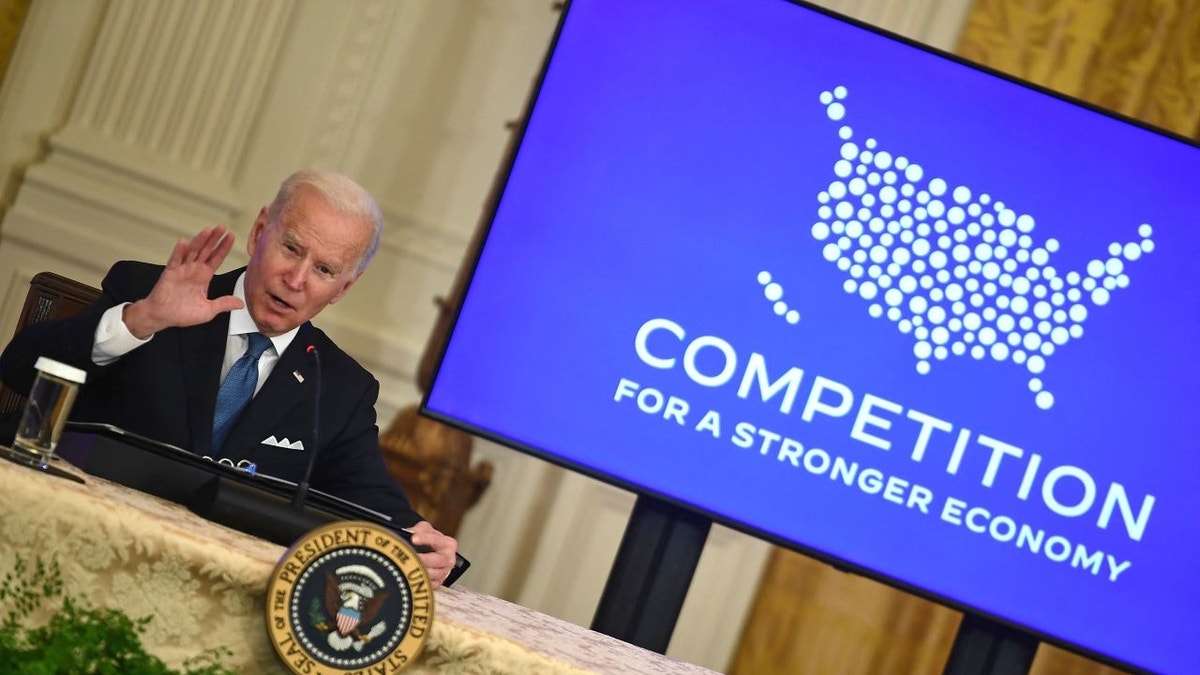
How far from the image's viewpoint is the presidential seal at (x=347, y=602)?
127 centimetres

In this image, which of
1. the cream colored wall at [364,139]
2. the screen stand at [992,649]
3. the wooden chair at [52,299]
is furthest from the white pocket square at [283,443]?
the cream colored wall at [364,139]

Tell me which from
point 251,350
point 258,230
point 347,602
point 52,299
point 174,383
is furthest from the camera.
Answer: point 52,299

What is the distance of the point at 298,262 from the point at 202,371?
0.24m

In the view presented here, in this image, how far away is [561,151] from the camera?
7.49ft

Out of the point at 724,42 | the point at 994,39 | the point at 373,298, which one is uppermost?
the point at 994,39

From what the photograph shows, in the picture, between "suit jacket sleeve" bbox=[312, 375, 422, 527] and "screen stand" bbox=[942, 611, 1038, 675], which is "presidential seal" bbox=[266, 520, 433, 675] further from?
"screen stand" bbox=[942, 611, 1038, 675]

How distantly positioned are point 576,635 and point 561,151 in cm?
91

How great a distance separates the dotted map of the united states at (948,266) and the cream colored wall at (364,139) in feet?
4.34

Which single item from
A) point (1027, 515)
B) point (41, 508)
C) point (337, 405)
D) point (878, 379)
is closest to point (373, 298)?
point (337, 405)

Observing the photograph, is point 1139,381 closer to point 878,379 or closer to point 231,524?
point 878,379

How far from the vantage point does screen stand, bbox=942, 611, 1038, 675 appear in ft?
7.73

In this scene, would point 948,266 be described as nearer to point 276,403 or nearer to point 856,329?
point 856,329

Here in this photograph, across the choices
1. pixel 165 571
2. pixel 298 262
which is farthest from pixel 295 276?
pixel 165 571

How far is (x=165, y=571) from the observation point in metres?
1.32
